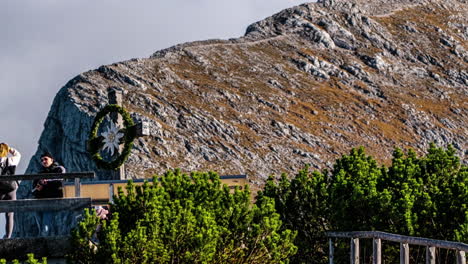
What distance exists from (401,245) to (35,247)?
21.2 ft

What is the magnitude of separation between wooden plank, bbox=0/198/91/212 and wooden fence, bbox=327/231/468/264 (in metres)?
5.12

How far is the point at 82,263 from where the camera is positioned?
15.9m

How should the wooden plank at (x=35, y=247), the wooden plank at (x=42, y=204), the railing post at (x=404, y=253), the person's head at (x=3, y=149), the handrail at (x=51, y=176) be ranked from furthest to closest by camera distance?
the person's head at (x=3, y=149) → the handrail at (x=51, y=176) → the wooden plank at (x=42, y=204) → the wooden plank at (x=35, y=247) → the railing post at (x=404, y=253)

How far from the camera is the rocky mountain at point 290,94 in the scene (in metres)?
72.4

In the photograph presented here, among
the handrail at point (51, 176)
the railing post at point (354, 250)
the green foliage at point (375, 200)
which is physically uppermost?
the handrail at point (51, 176)

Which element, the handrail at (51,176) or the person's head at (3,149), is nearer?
the handrail at (51,176)

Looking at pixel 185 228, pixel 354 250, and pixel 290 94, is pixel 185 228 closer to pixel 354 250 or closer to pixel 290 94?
pixel 354 250

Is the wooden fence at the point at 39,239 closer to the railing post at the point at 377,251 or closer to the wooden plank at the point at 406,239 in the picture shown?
the wooden plank at the point at 406,239

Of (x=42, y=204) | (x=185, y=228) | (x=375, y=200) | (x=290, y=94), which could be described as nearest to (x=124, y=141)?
(x=42, y=204)

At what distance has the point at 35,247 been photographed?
16.1m

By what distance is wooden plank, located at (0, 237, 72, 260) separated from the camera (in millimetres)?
16047

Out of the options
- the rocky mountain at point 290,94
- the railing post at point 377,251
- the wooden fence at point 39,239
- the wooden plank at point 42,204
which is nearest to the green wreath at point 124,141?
the wooden fence at point 39,239

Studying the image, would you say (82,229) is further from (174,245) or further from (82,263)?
(174,245)

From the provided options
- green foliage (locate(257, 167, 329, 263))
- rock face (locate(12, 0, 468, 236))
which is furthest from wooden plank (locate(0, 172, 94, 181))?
rock face (locate(12, 0, 468, 236))
